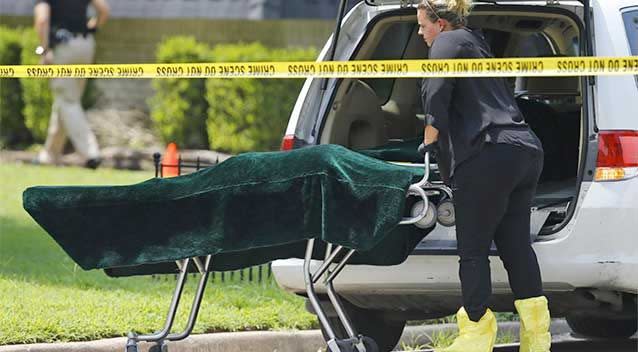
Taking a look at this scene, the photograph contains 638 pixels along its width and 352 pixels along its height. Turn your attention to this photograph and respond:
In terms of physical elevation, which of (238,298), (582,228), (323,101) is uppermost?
(323,101)

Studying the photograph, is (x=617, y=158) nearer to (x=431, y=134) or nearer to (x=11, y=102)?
(x=431, y=134)

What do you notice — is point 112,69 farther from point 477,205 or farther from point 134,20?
point 134,20

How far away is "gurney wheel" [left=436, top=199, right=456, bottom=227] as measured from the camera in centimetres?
608

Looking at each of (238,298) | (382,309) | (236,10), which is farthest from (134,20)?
(382,309)

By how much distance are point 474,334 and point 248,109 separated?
9.55 meters

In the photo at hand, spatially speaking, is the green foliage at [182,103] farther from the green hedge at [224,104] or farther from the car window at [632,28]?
the car window at [632,28]

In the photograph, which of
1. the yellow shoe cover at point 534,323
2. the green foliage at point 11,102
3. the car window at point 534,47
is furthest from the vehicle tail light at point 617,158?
the green foliage at point 11,102

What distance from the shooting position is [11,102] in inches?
642

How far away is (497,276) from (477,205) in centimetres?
51

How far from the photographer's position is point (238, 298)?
793 cm

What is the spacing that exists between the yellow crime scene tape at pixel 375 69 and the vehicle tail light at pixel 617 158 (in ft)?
1.13

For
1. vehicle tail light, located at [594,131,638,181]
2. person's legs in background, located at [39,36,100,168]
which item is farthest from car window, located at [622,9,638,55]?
person's legs in background, located at [39,36,100,168]

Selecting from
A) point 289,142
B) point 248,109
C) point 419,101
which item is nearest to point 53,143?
point 248,109

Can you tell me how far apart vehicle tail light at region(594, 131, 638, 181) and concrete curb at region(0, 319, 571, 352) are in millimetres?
2001
